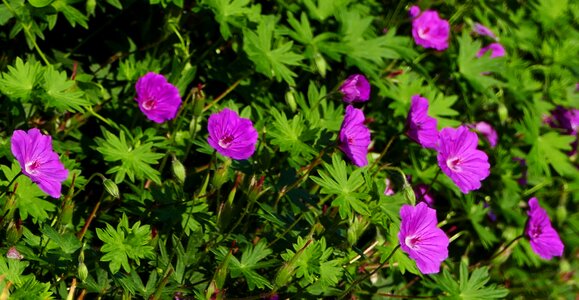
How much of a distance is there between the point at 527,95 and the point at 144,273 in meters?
1.94

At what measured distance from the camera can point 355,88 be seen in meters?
2.47

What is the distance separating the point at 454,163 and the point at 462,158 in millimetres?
48

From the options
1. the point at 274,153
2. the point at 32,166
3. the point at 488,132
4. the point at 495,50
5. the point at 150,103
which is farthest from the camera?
the point at 495,50

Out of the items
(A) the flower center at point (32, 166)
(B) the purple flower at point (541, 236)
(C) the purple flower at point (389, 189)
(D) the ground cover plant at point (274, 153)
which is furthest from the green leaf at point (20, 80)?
(B) the purple flower at point (541, 236)

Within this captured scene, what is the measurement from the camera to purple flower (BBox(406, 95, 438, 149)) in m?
2.57

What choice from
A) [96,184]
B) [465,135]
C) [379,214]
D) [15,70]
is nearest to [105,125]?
[96,184]

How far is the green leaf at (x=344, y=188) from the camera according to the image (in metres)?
2.28

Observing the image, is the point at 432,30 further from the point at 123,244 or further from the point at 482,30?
the point at 123,244

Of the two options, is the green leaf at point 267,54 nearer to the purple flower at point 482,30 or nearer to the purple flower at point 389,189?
the purple flower at point 389,189

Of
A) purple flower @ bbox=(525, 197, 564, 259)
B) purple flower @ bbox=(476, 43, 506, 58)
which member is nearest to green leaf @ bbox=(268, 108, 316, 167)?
purple flower @ bbox=(525, 197, 564, 259)

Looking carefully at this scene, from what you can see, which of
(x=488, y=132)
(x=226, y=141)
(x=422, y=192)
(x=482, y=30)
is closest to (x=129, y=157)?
(x=226, y=141)

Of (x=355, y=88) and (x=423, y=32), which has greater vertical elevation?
(x=355, y=88)

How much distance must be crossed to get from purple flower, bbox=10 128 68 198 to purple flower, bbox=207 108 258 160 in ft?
1.39

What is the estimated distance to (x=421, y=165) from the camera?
3.07 metres
